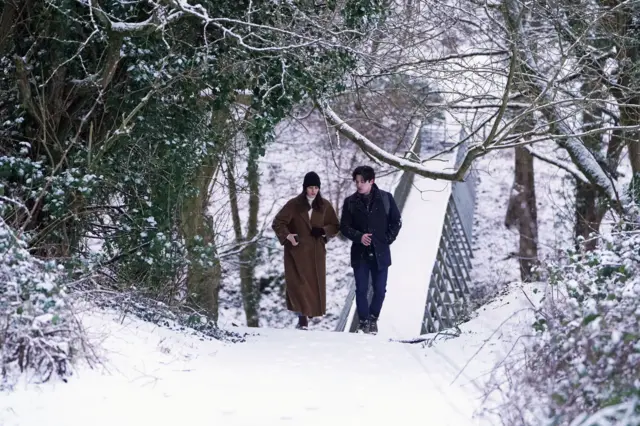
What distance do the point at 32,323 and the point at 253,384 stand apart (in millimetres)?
1665

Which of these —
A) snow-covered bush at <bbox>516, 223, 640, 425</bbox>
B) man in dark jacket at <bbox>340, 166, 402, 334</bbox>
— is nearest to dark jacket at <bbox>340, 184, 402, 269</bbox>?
man in dark jacket at <bbox>340, 166, 402, 334</bbox>

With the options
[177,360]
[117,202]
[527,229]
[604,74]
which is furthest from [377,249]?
[527,229]

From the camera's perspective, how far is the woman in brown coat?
9398 millimetres

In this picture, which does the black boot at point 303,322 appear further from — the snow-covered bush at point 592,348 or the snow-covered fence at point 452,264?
the snow-covered bush at point 592,348

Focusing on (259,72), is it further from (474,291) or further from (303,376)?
(474,291)

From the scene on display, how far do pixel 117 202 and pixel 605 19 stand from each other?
656 centimetres

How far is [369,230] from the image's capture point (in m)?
9.04

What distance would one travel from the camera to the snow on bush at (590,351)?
3.94 m

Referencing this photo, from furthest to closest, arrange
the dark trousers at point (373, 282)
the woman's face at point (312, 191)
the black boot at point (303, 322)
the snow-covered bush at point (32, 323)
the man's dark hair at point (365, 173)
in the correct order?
the black boot at point (303, 322) → the woman's face at point (312, 191) → the dark trousers at point (373, 282) → the man's dark hair at point (365, 173) → the snow-covered bush at point (32, 323)

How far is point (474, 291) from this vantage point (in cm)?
1841

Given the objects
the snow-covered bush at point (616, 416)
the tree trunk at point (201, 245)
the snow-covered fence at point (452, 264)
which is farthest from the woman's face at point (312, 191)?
the snow-covered bush at point (616, 416)

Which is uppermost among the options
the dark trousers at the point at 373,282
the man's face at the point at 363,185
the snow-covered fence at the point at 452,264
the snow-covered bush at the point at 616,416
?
the man's face at the point at 363,185

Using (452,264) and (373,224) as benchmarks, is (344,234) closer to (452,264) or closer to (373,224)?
(373,224)

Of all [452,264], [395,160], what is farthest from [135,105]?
[452,264]
